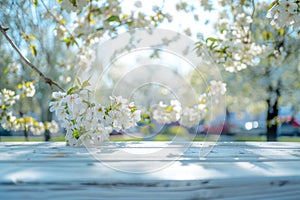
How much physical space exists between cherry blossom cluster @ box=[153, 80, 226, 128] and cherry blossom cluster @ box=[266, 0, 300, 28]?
0.97 meters

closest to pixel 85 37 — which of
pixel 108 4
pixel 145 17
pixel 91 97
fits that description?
pixel 108 4

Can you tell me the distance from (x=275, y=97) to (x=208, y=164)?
15.7 feet

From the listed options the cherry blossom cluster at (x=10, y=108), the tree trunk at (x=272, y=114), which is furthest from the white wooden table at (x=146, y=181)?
the tree trunk at (x=272, y=114)

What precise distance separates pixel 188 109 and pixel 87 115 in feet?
4.10

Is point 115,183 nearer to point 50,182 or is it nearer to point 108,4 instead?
point 50,182

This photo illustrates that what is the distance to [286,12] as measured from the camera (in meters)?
0.95

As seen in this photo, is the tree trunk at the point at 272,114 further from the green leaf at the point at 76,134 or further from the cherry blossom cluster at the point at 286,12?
the green leaf at the point at 76,134

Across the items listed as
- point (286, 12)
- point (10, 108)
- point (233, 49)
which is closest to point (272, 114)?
point (233, 49)

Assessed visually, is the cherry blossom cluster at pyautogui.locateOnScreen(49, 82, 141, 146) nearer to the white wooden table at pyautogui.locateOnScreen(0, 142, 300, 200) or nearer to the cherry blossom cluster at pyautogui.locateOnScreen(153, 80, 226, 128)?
the white wooden table at pyautogui.locateOnScreen(0, 142, 300, 200)

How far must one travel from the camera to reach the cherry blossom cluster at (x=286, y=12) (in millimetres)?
940

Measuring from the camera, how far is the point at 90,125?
2.86ft

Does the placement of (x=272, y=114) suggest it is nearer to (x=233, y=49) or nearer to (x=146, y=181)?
(x=233, y=49)

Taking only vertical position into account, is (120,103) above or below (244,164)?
above

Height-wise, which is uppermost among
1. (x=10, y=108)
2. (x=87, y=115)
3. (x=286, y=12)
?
(x=286, y=12)
